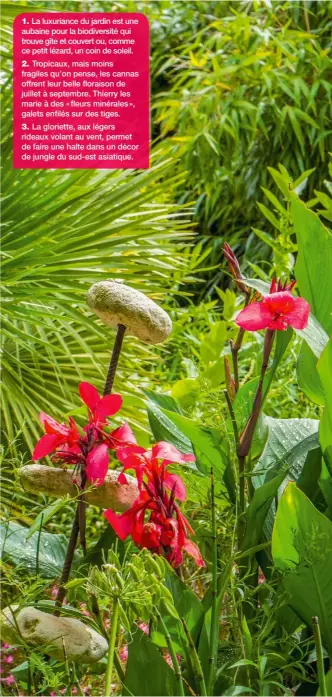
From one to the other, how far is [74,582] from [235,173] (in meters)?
2.72

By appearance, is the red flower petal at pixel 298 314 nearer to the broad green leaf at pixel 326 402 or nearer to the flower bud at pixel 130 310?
the broad green leaf at pixel 326 402

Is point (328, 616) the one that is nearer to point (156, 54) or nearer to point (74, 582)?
point (74, 582)

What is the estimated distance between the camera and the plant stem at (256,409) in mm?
→ 542

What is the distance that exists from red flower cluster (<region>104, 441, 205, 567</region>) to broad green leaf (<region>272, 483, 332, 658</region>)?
0.17 ft

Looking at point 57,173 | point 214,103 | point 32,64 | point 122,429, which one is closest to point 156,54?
point 214,103

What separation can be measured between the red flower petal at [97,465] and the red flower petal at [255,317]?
0.12 metres

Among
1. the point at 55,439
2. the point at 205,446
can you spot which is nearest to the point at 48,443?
the point at 55,439

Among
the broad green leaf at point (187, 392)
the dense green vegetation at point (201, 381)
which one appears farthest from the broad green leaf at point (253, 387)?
the broad green leaf at point (187, 392)

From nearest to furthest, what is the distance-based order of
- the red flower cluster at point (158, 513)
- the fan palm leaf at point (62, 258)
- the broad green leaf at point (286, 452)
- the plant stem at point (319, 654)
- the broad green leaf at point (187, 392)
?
1. the plant stem at point (319, 654)
2. the red flower cluster at point (158, 513)
3. the broad green leaf at point (286, 452)
4. the broad green leaf at point (187, 392)
5. the fan palm leaf at point (62, 258)

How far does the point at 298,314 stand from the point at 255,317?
0.03 m

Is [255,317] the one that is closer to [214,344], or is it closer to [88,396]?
[88,396]

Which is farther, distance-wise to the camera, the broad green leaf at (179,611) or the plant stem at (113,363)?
the plant stem at (113,363)

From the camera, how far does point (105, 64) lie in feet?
3.34

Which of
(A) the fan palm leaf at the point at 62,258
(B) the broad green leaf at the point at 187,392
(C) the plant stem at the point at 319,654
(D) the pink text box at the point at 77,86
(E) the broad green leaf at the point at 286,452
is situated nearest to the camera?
(C) the plant stem at the point at 319,654
